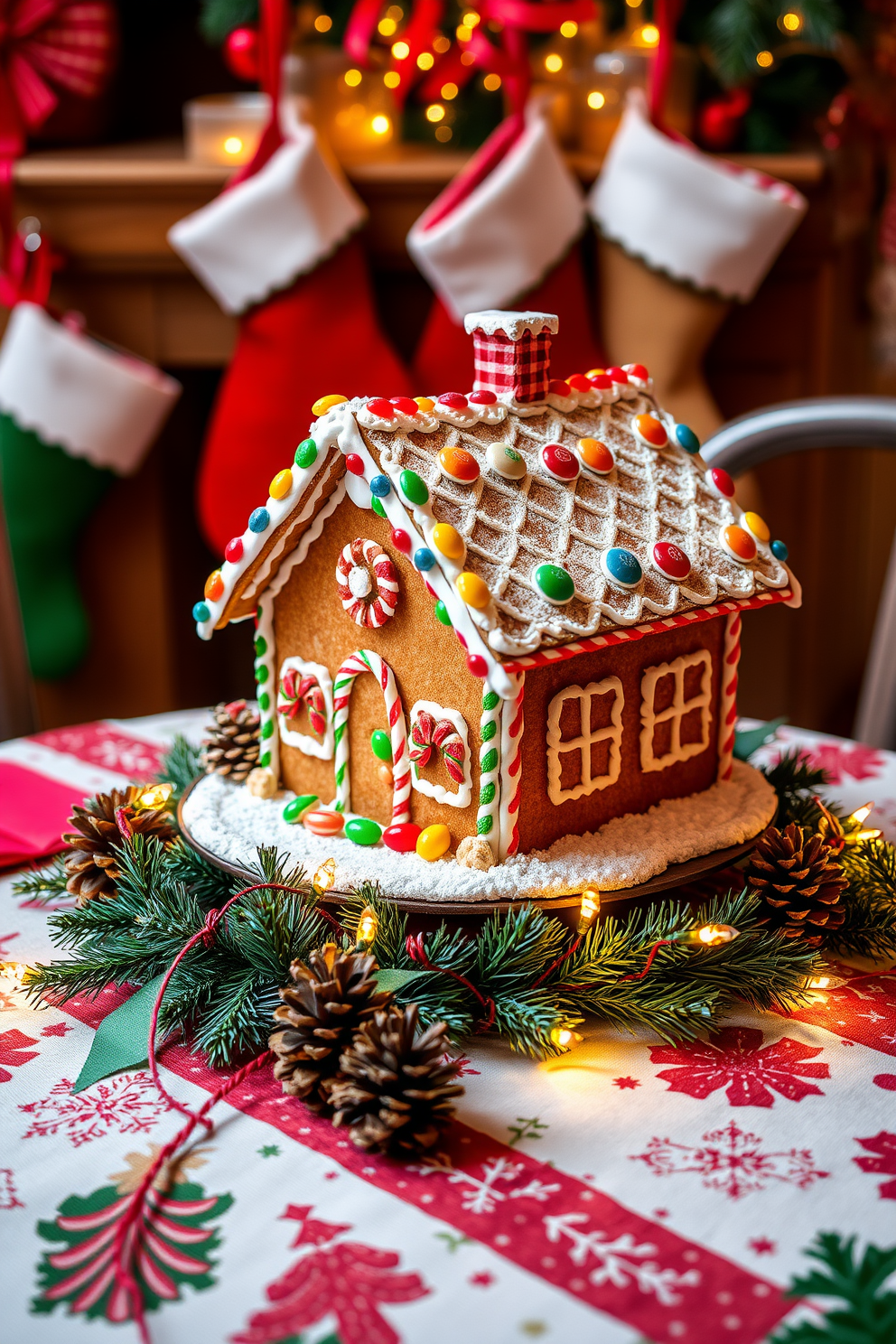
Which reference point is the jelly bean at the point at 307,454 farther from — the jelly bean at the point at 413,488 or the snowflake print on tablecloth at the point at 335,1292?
the snowflake print on tablecloth at the point at 335,1292

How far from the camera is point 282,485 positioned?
94 cm

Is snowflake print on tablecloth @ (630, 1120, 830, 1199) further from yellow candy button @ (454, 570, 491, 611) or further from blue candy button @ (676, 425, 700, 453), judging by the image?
blue candy button @ (676, 425, 700, 453)

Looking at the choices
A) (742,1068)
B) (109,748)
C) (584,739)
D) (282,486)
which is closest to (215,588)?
(282,486)

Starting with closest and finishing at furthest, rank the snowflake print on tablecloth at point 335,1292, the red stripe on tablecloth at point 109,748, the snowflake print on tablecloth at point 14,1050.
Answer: the snowflake print on tablecloth at point 335,1292 < the snowflake print on tablecloth at point 14,1050 < the red stripe on tablecloth at point 109,748

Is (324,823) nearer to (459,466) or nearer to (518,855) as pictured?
(518,855)

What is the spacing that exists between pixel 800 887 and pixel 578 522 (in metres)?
0.32

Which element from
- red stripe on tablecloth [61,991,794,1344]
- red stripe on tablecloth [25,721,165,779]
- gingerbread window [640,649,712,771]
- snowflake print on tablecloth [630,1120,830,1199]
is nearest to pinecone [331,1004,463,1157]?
red stripe on tablecloth [61,991,794,1344]

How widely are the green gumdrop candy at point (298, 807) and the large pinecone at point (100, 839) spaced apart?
110 millimetres

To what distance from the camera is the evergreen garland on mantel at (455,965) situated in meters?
0.84

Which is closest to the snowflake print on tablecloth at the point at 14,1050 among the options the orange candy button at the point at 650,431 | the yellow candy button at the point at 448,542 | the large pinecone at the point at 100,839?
the large pinecone at the point at 100,839

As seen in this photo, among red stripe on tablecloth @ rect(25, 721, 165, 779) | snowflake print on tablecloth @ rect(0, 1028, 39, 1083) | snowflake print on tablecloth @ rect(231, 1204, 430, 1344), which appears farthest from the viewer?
red stripe on tablecloth @ rect(25, 721, 165, 779)

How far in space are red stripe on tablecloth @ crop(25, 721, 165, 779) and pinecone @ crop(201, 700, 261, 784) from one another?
0.18 meters

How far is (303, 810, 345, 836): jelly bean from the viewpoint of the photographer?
3.20 feet

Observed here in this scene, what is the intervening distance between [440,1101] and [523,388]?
1.78 feet
